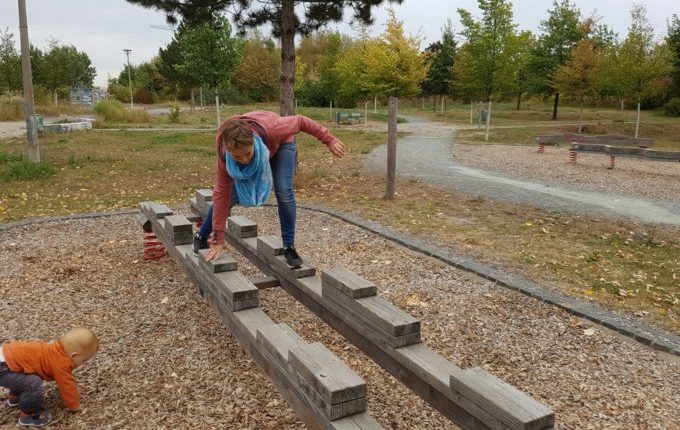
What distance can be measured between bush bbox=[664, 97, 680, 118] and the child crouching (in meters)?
38.7

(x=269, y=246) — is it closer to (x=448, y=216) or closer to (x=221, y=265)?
(x=221, y=265)

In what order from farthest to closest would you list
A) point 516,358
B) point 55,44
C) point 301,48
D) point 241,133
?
point 301,48 < point 55,44 < point 516,358 < point 241,133

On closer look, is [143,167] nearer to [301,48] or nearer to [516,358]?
[516,358]

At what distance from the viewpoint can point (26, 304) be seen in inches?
174

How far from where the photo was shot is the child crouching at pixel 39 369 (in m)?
2.79

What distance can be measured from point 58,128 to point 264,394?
2099 cm

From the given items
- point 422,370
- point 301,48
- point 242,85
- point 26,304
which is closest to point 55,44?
point 242,85

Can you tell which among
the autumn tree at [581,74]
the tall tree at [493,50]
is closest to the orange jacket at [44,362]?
the tall tree at [493,50]

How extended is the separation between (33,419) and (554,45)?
124ft

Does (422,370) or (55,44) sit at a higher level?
(55,44)

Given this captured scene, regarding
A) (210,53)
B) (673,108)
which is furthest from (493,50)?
(673,108)

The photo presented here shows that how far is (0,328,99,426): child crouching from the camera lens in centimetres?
279

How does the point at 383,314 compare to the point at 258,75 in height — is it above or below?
below

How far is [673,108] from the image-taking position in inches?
1347
